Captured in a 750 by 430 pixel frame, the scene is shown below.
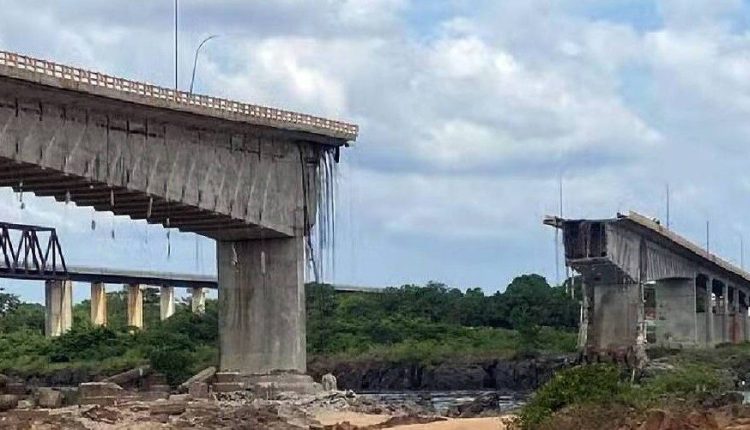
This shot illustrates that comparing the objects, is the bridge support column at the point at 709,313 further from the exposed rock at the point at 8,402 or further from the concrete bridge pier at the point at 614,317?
the exposed rock at the point at 8,402

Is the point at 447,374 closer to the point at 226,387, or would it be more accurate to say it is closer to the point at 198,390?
the point at 226,387

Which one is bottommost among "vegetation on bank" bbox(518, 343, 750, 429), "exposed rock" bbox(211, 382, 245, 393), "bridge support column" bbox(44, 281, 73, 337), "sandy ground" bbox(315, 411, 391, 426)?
"sandy ground" bbox(315, 411, 391, 426)

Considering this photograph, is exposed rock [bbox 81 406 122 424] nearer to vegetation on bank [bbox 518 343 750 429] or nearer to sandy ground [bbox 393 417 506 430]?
sandy ground [bbox 393 417 506 430]

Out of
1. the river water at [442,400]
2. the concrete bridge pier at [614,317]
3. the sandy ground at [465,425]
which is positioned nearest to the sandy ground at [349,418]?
the river water at [442,400]

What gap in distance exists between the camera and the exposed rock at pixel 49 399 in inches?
2095

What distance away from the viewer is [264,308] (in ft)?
216

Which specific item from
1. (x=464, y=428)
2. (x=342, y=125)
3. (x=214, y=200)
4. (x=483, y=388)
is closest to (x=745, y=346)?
(x=483, y=388)

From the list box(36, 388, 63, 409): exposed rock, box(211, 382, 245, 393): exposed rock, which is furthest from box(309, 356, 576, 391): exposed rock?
box(36, 388, 63, 409): exposed rock

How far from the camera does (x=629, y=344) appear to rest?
10494 centimetres

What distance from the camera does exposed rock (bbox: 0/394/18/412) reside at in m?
48.6

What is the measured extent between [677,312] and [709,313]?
4.73m

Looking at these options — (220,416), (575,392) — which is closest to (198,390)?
(220,416)

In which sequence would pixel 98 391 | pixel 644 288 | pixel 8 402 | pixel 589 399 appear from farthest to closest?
pixel 644 288
pixel 98 391
pixel 8 402
pixel 589 399

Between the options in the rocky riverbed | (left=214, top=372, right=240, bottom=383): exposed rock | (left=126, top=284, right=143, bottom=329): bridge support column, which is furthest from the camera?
(left=126, top=284, right=143, bottom=329): bridge support column
